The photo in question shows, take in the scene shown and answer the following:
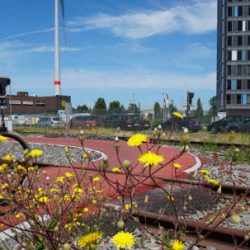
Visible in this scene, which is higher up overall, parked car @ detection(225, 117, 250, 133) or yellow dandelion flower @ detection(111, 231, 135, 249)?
yellow dandelion flower @ detection(111, 231, 135, 249)

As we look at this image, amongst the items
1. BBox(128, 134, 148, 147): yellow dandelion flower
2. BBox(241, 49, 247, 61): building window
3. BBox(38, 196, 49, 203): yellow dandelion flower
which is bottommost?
BBox(38, 196, 49, 203): yellow dandelion flower

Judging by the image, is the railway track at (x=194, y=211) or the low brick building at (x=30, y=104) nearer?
the railway track at (x=194, y=211)

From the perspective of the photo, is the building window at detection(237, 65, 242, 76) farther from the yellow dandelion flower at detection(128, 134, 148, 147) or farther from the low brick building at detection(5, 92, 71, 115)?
the yellow dandelion flower at detection(128, 134, 148, 147)

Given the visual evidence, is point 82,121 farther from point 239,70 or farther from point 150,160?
point 239,70

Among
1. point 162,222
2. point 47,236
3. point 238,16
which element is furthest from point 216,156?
point 238,16

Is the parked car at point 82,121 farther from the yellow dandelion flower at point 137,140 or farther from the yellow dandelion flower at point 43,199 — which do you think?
the yellow dandelion flower at point 137,140

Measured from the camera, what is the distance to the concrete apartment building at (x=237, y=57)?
94.9m

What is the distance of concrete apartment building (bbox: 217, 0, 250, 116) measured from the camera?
311ft

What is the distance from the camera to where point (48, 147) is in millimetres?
15969

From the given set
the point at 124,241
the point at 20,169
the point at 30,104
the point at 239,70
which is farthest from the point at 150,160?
the point at 30,104

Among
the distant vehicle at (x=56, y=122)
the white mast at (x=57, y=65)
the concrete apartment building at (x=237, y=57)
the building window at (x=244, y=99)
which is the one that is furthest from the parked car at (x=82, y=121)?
the building window at (x=244, y=99)

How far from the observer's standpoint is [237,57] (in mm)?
95438

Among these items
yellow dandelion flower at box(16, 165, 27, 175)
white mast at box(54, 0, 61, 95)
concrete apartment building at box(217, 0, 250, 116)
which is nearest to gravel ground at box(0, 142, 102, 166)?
yellow dandelion flower at box(16, 165, 27, 175)

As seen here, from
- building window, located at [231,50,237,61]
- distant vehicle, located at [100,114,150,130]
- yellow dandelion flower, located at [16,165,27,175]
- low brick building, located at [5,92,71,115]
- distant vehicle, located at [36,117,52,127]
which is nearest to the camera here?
yellow dandelion flower, located at [16,165,27,175]
